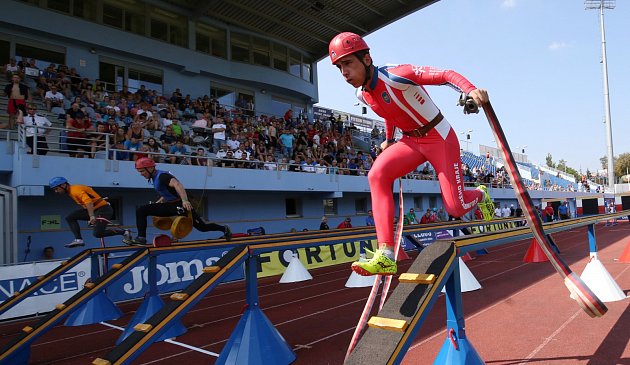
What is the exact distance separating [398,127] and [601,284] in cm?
592

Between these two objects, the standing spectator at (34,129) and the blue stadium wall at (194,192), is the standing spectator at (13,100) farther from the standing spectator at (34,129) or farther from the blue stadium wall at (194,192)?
the blue stadium wall at (194,192)

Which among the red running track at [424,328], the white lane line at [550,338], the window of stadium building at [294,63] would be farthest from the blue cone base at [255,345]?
the window of stadium building at [294,63]

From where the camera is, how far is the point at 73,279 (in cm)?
911

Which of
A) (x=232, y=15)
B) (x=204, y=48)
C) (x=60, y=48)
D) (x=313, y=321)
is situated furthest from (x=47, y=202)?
(x=232, y=15)

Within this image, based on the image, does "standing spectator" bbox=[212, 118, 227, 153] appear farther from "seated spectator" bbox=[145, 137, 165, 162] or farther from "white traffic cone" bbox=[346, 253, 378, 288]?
"white traffic cone" bbox=[346, 253, 378, 288]

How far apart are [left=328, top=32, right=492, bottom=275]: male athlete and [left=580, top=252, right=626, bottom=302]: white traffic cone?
5158 mm

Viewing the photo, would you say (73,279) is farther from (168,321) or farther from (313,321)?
(168,321)

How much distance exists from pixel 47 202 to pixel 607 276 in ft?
45.8

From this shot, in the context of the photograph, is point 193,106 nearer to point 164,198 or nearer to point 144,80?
point 144,80

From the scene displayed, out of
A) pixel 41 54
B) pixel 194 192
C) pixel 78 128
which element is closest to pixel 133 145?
pixel 78 128

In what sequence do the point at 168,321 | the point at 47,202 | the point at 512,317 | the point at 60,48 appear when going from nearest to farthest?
the point at 168,321
the point at 512,317
the point at 47,202
the point at 60,48

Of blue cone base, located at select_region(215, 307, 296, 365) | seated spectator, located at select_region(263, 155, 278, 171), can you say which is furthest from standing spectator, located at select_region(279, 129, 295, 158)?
blue cone base, located at select_region(215, 307, 296, 365)

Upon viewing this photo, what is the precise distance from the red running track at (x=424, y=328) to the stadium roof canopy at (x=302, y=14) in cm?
1517

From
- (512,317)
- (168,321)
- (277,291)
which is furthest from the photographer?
(277,291)
